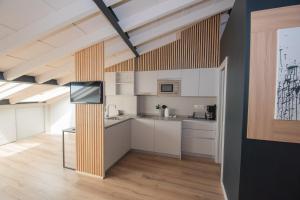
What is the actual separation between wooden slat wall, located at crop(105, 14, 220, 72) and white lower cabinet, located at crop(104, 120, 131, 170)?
5.27 feet

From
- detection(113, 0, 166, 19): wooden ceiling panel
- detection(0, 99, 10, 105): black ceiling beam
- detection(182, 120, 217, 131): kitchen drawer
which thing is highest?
detection(113, 0, 166, 19): wooden ceiling panel

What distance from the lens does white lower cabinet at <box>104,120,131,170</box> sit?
290cm

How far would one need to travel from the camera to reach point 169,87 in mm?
3836

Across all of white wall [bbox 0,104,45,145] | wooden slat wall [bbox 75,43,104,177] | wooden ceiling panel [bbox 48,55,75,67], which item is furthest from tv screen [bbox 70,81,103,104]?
white wall [bbox 0,104,45,145]

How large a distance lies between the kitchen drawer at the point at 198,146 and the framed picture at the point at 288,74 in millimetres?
2291

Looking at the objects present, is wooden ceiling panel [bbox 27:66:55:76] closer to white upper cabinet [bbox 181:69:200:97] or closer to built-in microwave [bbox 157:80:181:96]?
built-in microwave [bbox 157:80:181:96]

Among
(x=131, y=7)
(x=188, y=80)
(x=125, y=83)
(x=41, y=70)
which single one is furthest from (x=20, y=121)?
(x=188, y=80)

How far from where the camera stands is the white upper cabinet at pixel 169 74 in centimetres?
379

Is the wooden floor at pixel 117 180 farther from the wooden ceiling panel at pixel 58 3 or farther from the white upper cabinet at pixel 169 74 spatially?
the wooden ceiling panel at pixel 58 3

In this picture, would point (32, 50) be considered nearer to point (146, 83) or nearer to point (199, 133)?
point (146, 83)

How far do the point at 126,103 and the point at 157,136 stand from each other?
1293 millimetres

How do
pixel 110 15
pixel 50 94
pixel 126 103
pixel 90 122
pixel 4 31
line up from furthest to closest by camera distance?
Result: 1. pixel 50 94
2. pixel 126 103
3. pixel 90 122
4. pixel 110 15
5. pixel 4 31

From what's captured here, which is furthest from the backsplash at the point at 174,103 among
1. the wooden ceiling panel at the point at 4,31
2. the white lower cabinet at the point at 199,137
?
the wooden ceiling panel at the point at 4,31

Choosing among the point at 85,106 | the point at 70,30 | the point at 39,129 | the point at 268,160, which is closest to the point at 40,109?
the point at 39,129
